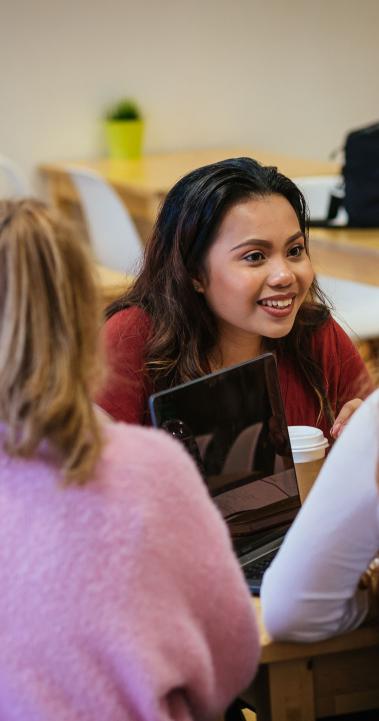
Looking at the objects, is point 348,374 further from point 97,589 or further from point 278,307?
point 97,589

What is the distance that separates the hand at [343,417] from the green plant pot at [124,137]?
3.42 metres

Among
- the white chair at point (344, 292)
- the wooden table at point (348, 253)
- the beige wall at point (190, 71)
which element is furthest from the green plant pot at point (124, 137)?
the wooden table at point (348, 253)

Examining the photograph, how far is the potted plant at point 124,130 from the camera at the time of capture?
5.28 metres

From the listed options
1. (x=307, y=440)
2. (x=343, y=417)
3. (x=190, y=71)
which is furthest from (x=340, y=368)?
(x=190, y=71)

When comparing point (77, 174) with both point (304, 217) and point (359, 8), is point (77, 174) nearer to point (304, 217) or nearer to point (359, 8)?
point (359, 8)

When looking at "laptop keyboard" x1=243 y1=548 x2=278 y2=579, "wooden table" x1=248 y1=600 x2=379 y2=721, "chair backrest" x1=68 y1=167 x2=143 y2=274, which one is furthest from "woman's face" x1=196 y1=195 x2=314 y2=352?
"chair backrest" x1=68 y1=167 x2=143 y2=274

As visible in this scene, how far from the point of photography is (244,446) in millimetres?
1639

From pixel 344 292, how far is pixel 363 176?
1.94ft

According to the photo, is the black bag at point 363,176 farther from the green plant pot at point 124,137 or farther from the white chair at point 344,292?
the green plant pot at point 124,137

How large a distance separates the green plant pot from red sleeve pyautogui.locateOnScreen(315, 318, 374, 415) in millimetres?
3193

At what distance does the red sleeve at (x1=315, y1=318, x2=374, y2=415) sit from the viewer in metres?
2.21

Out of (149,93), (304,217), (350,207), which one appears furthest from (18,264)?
(149,93)

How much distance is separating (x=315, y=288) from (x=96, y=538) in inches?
48.7

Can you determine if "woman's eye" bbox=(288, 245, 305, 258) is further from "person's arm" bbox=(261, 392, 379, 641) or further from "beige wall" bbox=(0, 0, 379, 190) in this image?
"beige wall" bbox=(0, 0, 379, 190)
